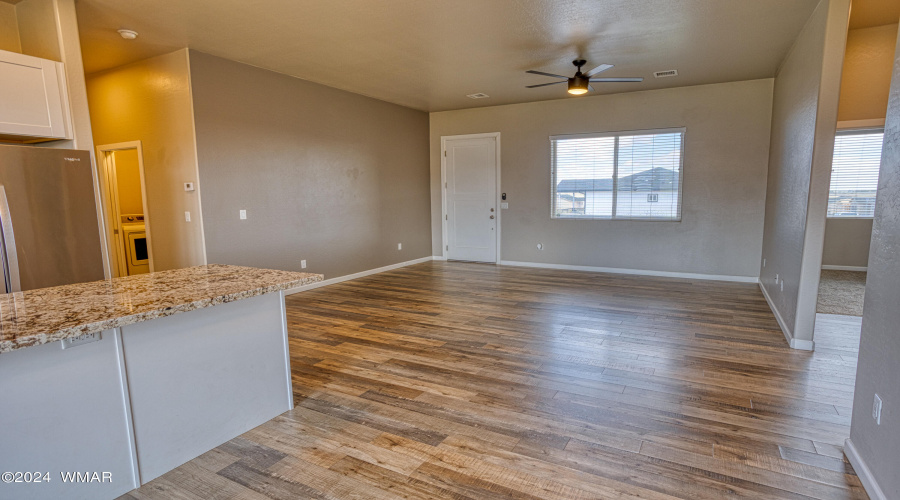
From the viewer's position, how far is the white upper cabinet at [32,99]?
2.91 m

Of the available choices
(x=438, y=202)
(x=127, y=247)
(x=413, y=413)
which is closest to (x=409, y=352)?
(x=413, y=413)

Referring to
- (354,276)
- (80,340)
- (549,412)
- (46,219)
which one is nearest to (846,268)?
(549,412)

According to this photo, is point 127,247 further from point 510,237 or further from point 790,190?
point 790,190

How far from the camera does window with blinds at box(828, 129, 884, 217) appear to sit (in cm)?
643

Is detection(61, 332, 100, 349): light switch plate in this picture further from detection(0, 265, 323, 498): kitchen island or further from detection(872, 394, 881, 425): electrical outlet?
detection(872, 394, 881, 425): electrical outlet

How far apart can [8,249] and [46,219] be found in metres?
0.29

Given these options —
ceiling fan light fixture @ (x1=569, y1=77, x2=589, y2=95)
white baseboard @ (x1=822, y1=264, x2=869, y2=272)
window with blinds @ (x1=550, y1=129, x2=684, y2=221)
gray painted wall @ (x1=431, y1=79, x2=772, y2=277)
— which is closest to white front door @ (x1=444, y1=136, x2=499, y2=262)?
gray painted wall @ (x1=431, y1=79, x2=772, y2=277)

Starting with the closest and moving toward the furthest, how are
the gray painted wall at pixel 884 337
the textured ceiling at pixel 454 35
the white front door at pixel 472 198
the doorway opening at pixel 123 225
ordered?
the gray painted wall at pixel 884 337 < the textured ceiling at pixel 454 35 < the doorway opening at pixel 123 225 < the white front door at pixel 472 198

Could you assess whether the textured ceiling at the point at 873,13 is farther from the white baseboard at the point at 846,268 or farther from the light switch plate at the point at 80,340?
the light switch plate at the point at 80,340

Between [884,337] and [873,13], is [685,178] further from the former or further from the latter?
[884,337]

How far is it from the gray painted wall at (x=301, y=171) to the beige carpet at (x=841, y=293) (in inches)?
229

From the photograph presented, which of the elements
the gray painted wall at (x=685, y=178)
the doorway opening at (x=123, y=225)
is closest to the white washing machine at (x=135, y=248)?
the doorway opening at (x=123, y=225)

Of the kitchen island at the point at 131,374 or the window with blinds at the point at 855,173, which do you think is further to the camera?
the window with blinds at the point at 855,173

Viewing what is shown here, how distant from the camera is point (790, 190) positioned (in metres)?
4.12
